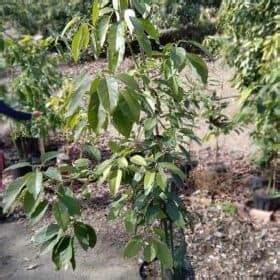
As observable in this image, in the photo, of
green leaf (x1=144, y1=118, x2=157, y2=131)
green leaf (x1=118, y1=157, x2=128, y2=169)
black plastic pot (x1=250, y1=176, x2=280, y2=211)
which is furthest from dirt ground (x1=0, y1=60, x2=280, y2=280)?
green leaf (x1=118, y1=157, x2=128, y2=169)

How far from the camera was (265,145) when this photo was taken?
116 inches

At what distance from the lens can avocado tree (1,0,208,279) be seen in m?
0.98

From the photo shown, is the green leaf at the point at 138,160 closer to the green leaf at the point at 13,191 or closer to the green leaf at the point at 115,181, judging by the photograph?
the green leaf at the point at 115,181

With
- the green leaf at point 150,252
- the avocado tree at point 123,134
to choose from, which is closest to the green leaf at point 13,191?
the avocado tree at point 123,134

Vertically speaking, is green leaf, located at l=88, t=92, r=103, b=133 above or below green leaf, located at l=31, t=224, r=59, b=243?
above

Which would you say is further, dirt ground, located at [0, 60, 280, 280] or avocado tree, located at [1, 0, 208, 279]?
dirt ground, located at [0, 60, 280, 280]

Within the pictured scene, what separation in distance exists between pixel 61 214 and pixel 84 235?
0.53 feet

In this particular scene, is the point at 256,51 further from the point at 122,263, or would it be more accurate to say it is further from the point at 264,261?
the point at 122,263

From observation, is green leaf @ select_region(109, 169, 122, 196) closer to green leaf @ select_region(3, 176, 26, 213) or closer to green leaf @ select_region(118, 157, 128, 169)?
green leaf @ select_region(118, 157, 128, 169)

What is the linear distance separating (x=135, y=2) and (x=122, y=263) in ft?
6.36

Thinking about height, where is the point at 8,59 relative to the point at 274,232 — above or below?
above

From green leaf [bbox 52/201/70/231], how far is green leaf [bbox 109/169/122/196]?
158 mm

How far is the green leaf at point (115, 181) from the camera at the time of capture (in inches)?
49.2

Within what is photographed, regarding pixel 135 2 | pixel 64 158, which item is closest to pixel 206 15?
pixel 64 158
